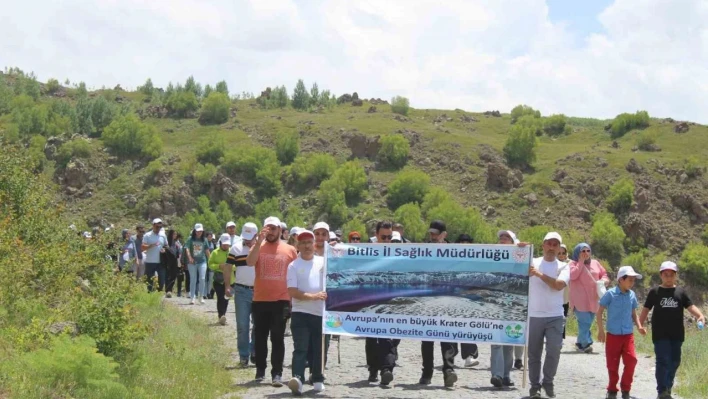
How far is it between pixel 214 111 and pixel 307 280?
4073 inches

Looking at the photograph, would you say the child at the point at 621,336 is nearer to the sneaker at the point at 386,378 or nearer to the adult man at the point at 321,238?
the sneaker at the point at 386,378

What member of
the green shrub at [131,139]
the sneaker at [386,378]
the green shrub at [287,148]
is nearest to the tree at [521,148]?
the green shrub at [287,148]

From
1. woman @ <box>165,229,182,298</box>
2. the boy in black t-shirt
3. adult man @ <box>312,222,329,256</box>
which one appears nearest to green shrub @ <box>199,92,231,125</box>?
woman @ <box>165,229,182,298</box>

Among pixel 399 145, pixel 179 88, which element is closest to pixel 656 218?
pixel 399 145

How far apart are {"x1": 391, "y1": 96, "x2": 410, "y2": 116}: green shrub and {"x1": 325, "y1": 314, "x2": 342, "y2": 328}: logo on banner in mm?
114237

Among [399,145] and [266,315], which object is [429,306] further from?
[399,145]

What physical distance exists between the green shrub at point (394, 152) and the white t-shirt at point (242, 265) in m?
82.6

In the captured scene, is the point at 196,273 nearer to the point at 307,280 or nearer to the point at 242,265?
the point at 242,265

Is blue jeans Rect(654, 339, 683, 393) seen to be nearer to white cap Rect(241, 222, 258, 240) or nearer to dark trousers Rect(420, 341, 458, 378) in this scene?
dark trousers Rect(420, 341, 458, 378)

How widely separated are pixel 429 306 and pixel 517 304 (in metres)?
1.05

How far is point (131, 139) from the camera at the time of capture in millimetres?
94438

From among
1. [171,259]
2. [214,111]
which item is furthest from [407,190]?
[171,259]

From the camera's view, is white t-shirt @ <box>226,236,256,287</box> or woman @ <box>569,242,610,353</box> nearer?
white t-shirt @ <box>226,236,256,287</box>

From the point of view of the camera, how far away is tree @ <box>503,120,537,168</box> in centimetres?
9862
